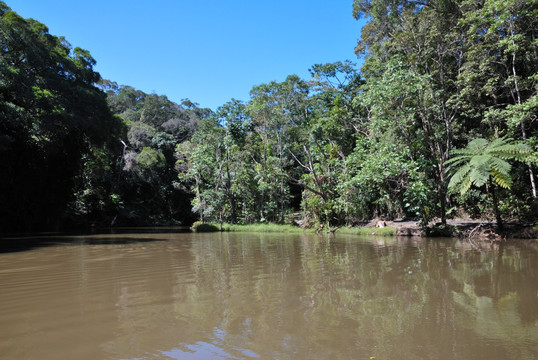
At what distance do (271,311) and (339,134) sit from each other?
19958mm

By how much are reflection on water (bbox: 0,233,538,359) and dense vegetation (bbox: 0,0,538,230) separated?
305 inches

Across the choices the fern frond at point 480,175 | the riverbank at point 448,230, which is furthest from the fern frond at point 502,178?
the riverbank at point 448,230

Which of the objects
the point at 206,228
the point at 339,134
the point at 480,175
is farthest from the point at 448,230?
the point at 206,228

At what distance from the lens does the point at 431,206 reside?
47.6 ft

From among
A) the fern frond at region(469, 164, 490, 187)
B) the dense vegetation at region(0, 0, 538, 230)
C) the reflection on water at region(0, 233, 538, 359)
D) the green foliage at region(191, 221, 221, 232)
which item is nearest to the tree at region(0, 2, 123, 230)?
the dense vegetation at region(0, 0, 538, 230)

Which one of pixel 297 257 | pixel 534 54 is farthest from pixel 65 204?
pixel 534 54

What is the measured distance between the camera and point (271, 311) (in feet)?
13.1

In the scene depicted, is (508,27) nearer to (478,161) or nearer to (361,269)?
(478,161)

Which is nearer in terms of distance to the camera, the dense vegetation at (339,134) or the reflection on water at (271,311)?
the reflection on water at (271,311)

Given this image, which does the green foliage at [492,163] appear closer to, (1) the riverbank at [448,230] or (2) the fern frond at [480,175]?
(2) the fern frond at [480,175]

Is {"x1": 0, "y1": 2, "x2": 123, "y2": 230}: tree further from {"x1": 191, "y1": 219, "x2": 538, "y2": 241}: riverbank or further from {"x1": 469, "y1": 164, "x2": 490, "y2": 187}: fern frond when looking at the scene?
{"x1": 469, "y1": 164, "x2": 490, "y2": 187}: fern frond

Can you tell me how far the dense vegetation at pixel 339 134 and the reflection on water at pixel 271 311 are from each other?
7745 millimetres

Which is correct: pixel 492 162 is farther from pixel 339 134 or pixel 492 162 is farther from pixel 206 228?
pixel 206 228

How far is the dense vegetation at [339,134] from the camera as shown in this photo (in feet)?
44.7
